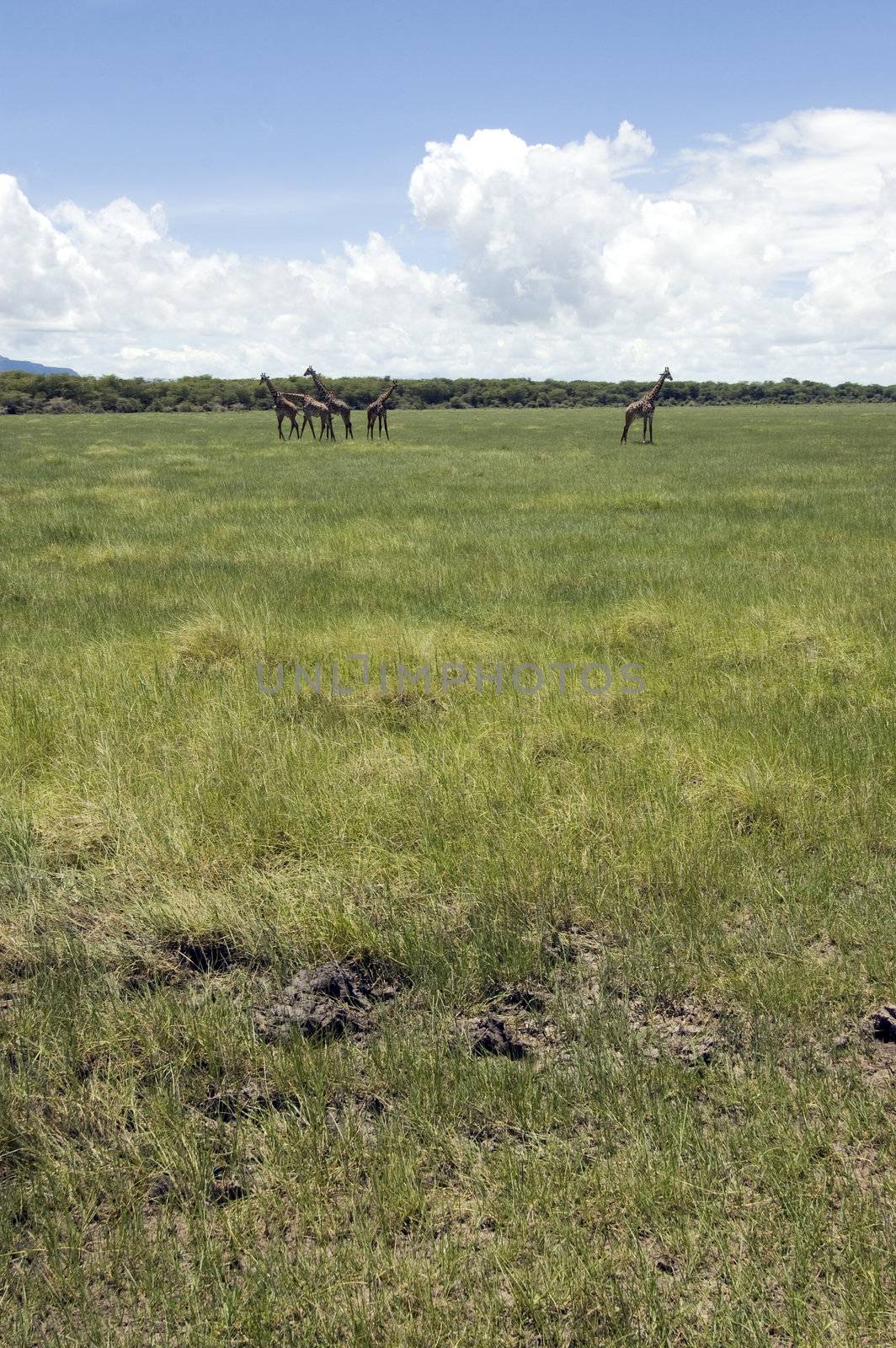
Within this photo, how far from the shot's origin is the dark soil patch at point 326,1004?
3207mm

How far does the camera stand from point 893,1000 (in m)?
3.30

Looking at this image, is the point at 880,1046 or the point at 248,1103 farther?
the point at 880,1046

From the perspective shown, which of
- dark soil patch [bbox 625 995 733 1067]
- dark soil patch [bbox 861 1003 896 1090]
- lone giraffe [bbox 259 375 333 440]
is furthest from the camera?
lone giraffe [bbox 259 375 333 440]

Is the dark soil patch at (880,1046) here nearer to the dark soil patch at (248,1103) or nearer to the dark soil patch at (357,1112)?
the dark soil patch at (357,1112)

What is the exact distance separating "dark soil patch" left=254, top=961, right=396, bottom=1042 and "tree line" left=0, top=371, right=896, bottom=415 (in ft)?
227

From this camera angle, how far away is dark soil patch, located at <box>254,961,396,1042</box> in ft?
10.5

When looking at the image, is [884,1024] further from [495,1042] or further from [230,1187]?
[230,1187]

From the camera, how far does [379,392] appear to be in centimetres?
8006

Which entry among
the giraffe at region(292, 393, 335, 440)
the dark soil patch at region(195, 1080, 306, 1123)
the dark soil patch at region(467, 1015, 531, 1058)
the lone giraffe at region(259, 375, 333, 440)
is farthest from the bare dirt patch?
the lone giraffe at region(259, 375, 333, 440)

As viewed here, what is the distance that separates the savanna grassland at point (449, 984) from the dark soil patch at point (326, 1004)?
2cm

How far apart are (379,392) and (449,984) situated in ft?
267

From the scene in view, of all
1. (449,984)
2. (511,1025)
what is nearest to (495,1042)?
(511,1025)

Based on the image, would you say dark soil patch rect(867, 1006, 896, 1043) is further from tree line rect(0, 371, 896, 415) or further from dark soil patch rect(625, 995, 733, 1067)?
tree line rect(0, 371, 896, 415)

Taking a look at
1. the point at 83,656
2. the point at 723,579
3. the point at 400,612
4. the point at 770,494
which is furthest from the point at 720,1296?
the point at 770,494
